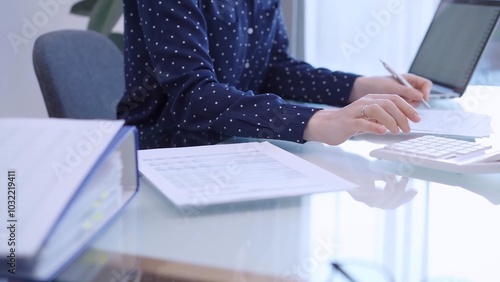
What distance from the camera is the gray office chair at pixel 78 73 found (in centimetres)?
133

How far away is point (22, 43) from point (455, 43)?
4.87 feet

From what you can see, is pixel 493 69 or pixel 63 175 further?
pixel 493 69

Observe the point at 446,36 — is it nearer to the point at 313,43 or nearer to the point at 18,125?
the point at 313,43

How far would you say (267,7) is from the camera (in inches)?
49.6

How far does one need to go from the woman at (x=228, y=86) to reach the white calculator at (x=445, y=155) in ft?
0.10

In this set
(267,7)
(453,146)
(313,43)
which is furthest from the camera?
Answer: (313,43)

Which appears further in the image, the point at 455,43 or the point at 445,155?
the point at 455,43

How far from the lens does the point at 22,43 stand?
220 centimetres

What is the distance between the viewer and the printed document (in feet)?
2.10

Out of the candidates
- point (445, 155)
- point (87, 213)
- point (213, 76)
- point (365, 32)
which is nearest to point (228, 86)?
point (213, 76)

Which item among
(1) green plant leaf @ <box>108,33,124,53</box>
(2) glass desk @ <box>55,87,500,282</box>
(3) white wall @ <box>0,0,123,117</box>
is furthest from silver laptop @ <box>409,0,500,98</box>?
(3) white wall @ <box>0,0,123,117</box>

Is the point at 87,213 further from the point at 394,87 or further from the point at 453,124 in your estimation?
the point at 394,87

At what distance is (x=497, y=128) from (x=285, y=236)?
1.84 feet

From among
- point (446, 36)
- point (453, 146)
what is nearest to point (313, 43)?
point (446, 36)
